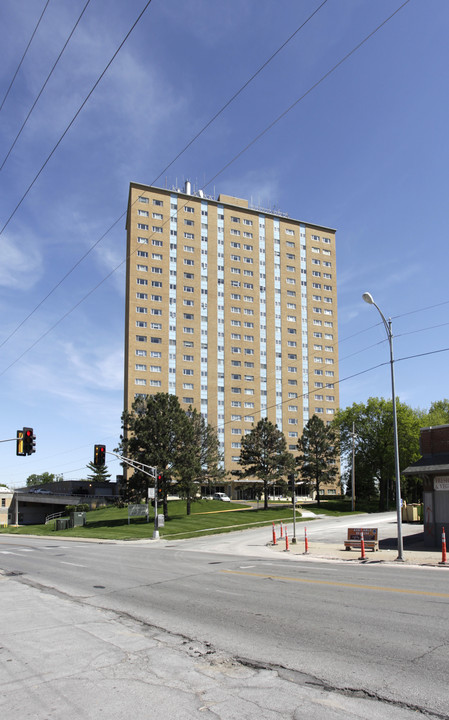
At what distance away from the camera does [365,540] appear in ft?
84.8

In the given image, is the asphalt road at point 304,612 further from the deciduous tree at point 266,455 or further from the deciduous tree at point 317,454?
the deciduous tree at point 317,454

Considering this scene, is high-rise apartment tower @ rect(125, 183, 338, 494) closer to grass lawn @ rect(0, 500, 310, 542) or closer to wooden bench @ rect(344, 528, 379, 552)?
grass lawn @ rect(0, 500, 310, 542)

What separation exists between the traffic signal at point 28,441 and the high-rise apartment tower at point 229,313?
61.0m

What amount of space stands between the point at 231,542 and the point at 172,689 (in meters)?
27.9

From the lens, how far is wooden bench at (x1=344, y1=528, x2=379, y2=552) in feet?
82.6

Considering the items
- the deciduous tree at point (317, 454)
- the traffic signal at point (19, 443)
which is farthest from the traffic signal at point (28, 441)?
the deciduous tree at point (317, 454)

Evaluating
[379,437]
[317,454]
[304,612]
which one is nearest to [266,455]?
[317,454]

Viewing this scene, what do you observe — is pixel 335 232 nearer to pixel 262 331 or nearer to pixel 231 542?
pixel 262 331

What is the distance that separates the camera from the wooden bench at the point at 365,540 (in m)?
25.2

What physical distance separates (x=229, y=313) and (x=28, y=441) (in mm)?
75486

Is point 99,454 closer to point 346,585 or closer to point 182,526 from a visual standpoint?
point 182,526

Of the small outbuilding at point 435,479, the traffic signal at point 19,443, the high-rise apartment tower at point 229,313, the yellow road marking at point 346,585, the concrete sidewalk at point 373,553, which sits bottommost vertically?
the concrete sidewalk at point 373,553

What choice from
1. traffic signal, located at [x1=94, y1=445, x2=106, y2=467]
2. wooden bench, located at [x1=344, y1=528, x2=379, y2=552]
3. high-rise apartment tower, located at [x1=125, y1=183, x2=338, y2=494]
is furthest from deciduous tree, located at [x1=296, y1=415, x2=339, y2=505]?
wooden bench, located at [x1=344, y1=528, x2=379, y2=552]

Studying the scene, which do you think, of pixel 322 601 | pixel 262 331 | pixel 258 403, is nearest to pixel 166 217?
pixel 262 331
